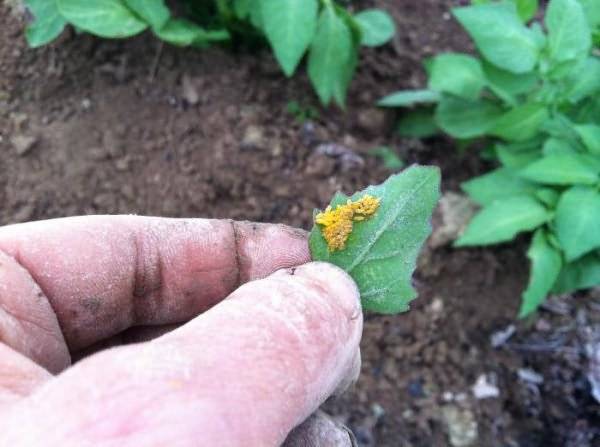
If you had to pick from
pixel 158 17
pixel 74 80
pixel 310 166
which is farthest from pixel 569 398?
pixel 74 80

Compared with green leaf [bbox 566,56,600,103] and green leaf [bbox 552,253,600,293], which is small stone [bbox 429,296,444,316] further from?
green leaf [bbox 566,56,600,103]

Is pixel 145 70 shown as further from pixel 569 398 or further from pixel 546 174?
pixel 569 398

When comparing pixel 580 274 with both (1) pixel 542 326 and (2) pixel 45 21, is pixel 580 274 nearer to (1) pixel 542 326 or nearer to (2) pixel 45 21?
(1) pixel 542 326

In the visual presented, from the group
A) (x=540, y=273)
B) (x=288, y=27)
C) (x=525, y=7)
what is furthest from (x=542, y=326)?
(x=288, y=27)

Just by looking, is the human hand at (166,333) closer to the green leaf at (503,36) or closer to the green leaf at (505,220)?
the green leaf at (505,220)

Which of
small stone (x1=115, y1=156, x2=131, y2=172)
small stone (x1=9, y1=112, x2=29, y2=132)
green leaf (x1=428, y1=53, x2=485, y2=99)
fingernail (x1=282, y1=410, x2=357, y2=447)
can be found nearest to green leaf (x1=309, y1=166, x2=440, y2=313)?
fingernail (x1=282, y1=410, x2=357, y2=447)

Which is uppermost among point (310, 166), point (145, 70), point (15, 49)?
point (15, 49)
